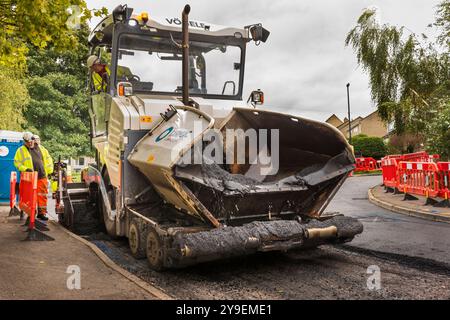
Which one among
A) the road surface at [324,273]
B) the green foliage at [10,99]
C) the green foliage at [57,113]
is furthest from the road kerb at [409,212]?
the green foliage at [57,113]

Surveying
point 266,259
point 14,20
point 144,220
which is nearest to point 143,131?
point 144,220

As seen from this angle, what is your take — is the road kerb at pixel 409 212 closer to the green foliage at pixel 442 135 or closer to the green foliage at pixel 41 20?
the green foliage at pixel 442 135

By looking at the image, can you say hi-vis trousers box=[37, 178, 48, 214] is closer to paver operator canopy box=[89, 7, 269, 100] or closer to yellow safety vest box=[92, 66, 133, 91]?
yellow safety vest box=[92, 66, 133, 91]

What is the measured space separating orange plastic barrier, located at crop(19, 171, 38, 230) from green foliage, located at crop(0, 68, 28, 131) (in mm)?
14959

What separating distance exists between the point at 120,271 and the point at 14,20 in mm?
5143

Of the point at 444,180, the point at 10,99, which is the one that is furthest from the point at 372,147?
the point at 444,180

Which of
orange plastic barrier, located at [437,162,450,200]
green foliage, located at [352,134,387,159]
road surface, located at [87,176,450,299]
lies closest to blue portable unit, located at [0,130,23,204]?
road surface, located at [87,176,450,299]

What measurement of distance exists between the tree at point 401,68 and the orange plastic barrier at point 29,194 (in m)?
17.7

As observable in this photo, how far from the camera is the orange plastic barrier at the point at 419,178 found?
36.2ft

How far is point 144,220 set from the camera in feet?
17.6

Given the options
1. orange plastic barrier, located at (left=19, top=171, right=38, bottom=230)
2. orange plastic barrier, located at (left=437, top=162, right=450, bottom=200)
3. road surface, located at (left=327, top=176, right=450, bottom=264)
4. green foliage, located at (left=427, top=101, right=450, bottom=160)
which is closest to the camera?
road surface, located at (left=327, top=176, right=450, bottom=264)

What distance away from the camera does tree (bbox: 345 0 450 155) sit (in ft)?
72.7

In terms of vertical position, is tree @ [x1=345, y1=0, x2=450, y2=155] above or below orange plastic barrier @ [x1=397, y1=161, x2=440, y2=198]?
above

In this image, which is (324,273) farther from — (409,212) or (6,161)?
(6,161)
